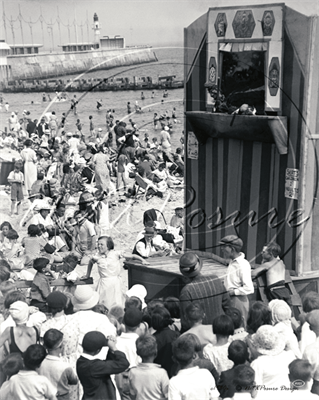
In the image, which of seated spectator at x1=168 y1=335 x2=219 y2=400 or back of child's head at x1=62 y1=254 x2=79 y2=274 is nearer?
seated spectator at x1=168 y1=335 x2=219 y2=400

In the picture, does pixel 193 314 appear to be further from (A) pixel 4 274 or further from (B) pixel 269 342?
(A) pixel 4 274

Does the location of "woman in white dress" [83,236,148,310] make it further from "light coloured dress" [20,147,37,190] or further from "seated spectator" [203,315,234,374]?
"light coloured dress" [20,147,37,190]

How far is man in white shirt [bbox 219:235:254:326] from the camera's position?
5.53m

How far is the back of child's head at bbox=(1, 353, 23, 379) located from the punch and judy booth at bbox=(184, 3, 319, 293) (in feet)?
10.8

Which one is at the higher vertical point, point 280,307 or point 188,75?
point 188,75

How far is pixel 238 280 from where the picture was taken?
5559 mm

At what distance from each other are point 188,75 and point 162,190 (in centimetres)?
607

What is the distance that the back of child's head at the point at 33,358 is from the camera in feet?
12.7

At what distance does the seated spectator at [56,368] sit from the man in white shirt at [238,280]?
1.90m

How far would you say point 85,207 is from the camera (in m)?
9.23

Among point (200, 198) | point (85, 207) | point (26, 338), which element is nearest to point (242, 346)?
point (26, 338)

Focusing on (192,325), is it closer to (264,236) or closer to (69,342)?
(69,342)

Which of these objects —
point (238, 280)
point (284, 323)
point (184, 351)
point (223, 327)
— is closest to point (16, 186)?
point (238, 280)

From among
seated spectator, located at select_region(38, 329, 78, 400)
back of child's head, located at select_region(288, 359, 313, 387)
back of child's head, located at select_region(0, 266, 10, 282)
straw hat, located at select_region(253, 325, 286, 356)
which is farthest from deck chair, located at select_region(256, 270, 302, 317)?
seated spectator, located at select_region(38, 329, 78, 400)
